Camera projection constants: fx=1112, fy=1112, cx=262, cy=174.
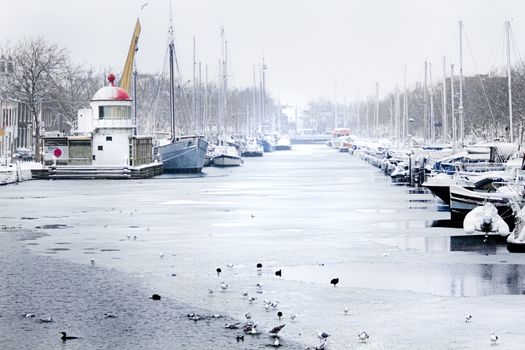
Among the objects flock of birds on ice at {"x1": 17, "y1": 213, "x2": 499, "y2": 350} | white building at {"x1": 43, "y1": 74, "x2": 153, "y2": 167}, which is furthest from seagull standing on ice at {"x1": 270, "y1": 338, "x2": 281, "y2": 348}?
white building at {"x1": 43, "y1": 74, "x2": 153, "y2": 167}

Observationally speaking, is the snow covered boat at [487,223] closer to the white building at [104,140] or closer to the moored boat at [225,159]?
the white building at [104,140]

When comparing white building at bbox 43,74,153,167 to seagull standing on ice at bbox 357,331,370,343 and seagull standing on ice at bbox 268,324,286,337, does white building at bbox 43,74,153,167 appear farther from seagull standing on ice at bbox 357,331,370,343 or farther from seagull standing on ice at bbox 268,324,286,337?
seagull standing on ice at bbox 357,331,370,343

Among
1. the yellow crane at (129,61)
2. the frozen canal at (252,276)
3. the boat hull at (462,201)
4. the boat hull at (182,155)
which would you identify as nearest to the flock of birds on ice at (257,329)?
the frozen canal at (252,276)

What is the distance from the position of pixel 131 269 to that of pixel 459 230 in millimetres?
16429

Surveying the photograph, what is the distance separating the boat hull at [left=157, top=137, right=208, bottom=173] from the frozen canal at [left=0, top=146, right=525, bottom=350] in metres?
51.2

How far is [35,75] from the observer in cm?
12062

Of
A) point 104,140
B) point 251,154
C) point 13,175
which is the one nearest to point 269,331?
point 13,175

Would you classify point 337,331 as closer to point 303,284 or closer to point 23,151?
point 303,284

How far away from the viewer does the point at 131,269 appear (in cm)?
3181

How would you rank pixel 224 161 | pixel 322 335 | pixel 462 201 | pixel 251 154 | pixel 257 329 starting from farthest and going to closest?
pixel 251 154, pixel 224 161, pixel 462 201, pixel 257 329, pixel 322 335

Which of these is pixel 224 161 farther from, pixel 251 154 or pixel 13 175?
pixel 13 175

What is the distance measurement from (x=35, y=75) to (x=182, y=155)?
70.5 ft

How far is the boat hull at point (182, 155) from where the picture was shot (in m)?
110

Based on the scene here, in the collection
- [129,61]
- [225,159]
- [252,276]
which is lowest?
[252,276]
